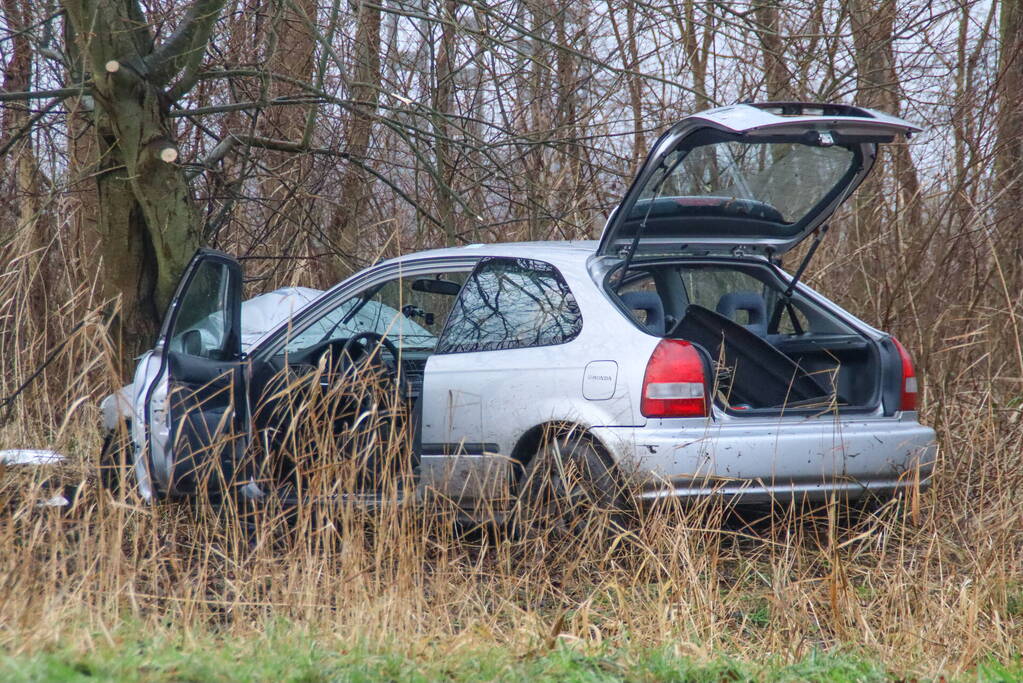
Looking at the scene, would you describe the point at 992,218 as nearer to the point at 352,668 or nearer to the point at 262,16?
the point at 262,16

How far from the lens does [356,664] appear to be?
326 centimetres

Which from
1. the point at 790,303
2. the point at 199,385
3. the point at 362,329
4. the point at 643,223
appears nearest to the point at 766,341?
the point at 790,303

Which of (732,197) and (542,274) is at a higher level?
(732,197)

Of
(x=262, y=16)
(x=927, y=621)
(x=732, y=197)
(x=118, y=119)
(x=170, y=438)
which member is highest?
(x=262, y=16)

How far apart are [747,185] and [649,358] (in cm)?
133

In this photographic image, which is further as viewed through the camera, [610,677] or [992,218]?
[992,218]

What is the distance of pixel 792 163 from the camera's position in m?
5.47

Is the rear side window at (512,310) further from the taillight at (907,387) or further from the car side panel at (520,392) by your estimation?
the taillight at (907,387)

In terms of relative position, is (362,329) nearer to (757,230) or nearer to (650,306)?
(650,306)

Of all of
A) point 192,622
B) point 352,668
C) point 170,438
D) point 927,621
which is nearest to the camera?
point 352,668

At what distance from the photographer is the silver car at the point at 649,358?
4.63 m

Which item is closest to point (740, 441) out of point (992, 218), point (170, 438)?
point (170, 438)

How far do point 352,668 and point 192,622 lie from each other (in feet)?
2.90

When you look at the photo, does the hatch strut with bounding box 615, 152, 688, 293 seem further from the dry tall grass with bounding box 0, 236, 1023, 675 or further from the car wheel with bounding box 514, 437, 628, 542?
the dry tall grass with bounding box 0, 236, 1023, 675
